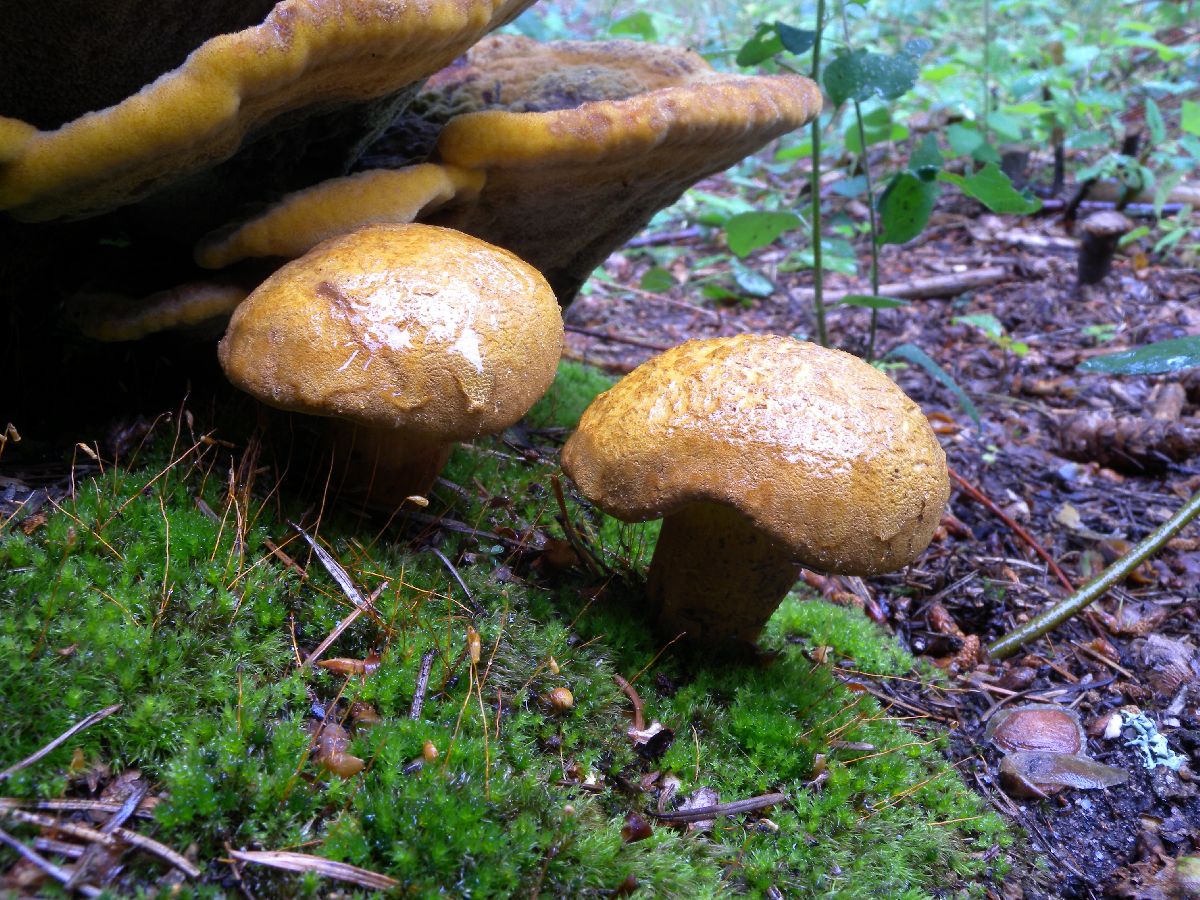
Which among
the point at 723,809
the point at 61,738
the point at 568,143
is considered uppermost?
the point at 568,143

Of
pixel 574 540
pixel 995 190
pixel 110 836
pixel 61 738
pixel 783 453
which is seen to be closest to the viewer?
pixel 110 836

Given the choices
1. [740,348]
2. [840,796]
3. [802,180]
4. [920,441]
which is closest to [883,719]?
[840,796]

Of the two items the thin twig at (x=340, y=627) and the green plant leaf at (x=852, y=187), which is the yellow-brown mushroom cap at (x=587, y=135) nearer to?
the thin twig at (x=340, y=627)

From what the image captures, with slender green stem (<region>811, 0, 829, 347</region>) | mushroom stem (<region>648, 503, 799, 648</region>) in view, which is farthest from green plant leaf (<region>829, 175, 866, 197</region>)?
mushroom stem (<region>648, 503, 799, 648</region>)

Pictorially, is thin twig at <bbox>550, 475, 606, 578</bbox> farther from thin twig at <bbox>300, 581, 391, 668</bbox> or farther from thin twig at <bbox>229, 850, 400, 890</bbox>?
thin twig at <bbox>229, 850, 400, 890</bbox>

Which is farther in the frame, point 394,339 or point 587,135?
point 587,135

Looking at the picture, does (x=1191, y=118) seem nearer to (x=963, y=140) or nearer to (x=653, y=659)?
(x=963, y=140)

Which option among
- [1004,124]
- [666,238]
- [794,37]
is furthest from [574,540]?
[666,238]
